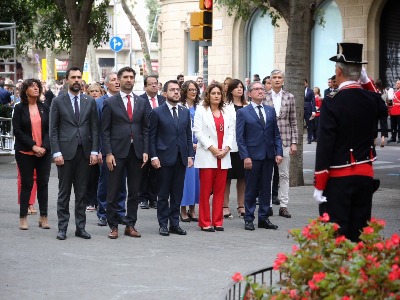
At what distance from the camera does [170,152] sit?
909 centimetres

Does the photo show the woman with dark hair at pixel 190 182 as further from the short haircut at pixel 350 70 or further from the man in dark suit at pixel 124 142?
the short haircut at pixel 350 70

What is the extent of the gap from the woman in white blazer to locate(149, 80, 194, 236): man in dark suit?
307 millimetres

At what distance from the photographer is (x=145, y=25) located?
83812 millimetres

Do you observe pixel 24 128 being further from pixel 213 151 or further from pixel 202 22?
pixel 202 22

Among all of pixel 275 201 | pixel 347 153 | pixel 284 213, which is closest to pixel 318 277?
pixel 347 153

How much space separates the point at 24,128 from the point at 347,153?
5497mm

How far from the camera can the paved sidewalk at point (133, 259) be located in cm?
638

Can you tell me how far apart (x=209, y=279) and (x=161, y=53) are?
29.8 metres

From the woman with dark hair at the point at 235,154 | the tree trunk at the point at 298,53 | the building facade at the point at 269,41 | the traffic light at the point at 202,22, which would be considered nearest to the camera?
the woman with dark hair at the point at 235,154

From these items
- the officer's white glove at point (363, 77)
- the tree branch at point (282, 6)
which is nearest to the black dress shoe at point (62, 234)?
the officer's white glove at point (363, 77)

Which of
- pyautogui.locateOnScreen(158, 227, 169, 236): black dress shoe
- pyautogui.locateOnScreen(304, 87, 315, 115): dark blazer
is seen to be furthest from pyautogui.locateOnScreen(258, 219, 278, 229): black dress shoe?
pyautogui.locateOnScreen(304, 87, 315, 115): dark blazer

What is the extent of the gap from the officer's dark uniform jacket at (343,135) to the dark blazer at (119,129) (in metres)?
3.95

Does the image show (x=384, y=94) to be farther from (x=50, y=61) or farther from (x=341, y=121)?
(x=50, y=61)

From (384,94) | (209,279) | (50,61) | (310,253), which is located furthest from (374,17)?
(50,61)
